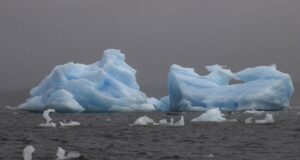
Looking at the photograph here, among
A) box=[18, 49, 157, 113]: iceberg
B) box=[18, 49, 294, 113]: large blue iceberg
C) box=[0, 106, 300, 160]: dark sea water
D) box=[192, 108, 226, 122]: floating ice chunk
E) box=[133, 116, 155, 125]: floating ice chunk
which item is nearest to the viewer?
box=[0, 106, 300, 160]: dark sea water

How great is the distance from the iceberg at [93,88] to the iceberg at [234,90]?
12.4 feet

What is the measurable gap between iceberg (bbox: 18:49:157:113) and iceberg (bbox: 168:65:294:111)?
3787 mm

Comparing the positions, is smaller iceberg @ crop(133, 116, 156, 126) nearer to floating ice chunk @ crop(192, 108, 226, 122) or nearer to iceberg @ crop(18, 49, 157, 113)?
floating ice chunk @ crop(192, 108, 226, 122)

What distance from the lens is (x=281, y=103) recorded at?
50406mm

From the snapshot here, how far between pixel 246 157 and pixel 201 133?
10.9 meters

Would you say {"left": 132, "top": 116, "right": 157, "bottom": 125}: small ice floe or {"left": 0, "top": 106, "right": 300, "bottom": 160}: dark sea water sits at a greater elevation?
{"left": 132, "top": 116, "right": 157, "bottom": 125}: small ice floe

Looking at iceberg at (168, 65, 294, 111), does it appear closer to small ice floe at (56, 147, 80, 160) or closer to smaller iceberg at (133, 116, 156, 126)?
smaller iceberg at (133, 116, 156, 126)

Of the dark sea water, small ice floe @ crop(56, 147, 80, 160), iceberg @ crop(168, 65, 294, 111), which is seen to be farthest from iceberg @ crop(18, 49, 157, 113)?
small ice floe @ crop(56, 147, 80, 160)

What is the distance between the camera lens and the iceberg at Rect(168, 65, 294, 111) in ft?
159

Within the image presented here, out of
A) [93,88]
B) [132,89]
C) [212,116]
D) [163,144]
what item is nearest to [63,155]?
[163,144]

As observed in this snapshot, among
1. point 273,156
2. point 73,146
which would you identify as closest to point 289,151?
point 273,156

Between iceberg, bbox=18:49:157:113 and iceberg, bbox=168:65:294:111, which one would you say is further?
iceberg, bbox=168:65:294:111

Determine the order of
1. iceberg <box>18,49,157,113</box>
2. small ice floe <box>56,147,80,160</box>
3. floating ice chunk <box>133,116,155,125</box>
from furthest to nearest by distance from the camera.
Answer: iceberg <box>18,49,157,113</box>
floating ice chunk <box>133,116,155,125</box>
small ice floe <box>56,147,80,160</box>

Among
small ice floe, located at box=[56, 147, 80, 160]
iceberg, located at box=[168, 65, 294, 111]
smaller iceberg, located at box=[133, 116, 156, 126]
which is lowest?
small ice floe, located at box=[56, 147, 80, 160]
